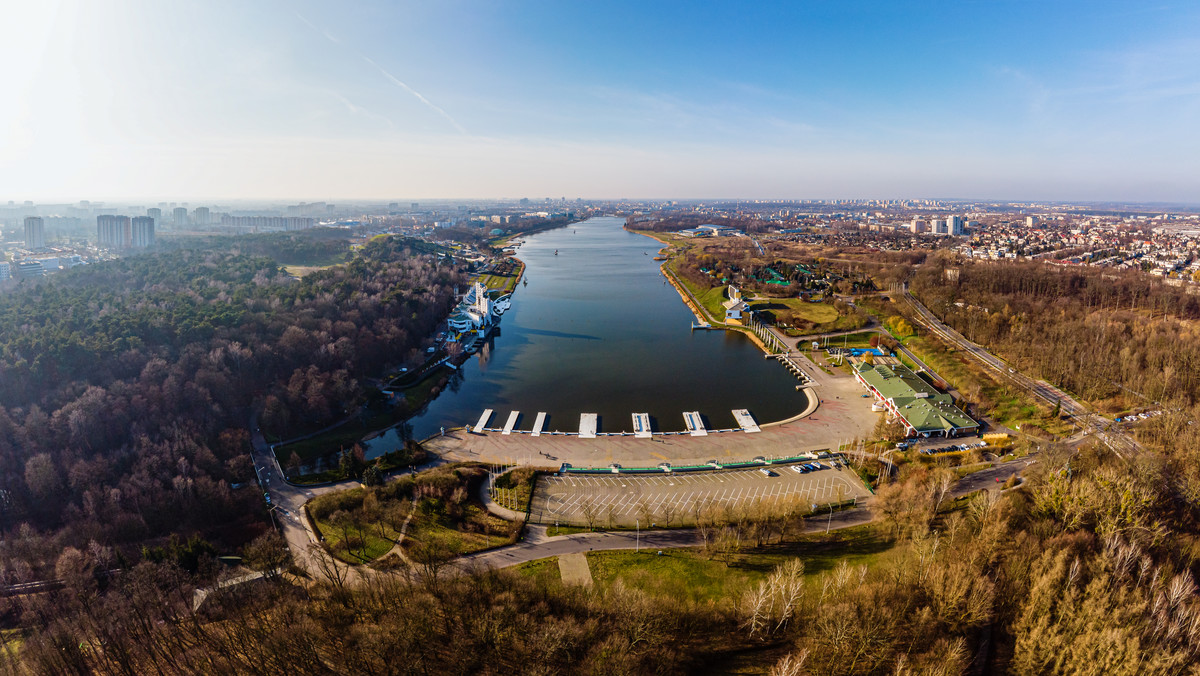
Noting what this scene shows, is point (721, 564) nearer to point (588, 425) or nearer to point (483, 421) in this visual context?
point (588, 425)

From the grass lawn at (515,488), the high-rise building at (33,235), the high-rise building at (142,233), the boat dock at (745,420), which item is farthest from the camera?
the high-rise building at (142,233)

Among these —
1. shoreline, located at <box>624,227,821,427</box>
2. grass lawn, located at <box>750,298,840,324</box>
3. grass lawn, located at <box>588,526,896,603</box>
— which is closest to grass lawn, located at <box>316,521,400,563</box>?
grass lawn, located at <box>588,526,896,603</box>

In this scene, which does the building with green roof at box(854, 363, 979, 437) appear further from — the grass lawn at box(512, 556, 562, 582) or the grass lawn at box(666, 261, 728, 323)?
the grass lawn at box(512, 556, 562, 582)

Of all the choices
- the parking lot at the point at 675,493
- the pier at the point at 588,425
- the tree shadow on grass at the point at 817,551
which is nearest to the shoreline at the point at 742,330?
the parking lot at the point at 675,493

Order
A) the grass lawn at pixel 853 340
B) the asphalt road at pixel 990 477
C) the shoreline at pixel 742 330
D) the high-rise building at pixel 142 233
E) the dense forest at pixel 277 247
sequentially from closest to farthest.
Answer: the asphalt road at pixel 990 477 < the shoreline at pixel 742 330 < the grass lawn at pixel 853 340 < the dense forest at pixel 277 247 < the high-rise building at pixel 142 233

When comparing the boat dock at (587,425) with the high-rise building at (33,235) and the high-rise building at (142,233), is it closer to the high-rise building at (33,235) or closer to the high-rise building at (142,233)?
the high-rise building at (142,233)

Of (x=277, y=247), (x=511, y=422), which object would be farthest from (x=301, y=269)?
(x=511, y=422)

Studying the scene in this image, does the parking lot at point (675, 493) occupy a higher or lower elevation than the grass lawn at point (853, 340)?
lower
